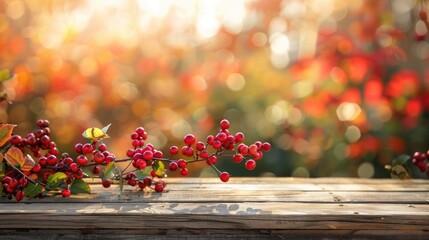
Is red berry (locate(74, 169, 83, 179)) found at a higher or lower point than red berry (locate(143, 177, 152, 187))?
higher

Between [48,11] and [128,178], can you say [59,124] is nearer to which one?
[48,11]

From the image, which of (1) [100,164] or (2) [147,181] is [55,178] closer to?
(1) [100,164]

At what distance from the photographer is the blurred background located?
3883mm

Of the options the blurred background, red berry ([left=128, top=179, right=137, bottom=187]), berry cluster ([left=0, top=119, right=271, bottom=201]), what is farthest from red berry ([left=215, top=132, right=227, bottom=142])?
the blurred background

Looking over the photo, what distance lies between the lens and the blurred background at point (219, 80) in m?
3.88

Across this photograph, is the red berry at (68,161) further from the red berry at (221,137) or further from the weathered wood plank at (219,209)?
the red berry at (221,137)

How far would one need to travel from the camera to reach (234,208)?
4.56 ft

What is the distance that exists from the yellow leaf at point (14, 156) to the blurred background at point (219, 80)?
2201mm

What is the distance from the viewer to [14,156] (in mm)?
1520

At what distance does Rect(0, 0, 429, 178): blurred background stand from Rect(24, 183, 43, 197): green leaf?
220 centimetres

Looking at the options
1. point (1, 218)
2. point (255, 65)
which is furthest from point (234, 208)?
point (255, 65)

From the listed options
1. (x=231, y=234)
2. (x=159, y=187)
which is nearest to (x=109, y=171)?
(x=159, y=187)

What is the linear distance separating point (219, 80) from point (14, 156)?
2.69 m

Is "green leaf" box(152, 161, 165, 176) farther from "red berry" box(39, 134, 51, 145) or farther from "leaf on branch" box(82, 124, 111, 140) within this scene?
"red berry" box(39, 134, 51, 145)
